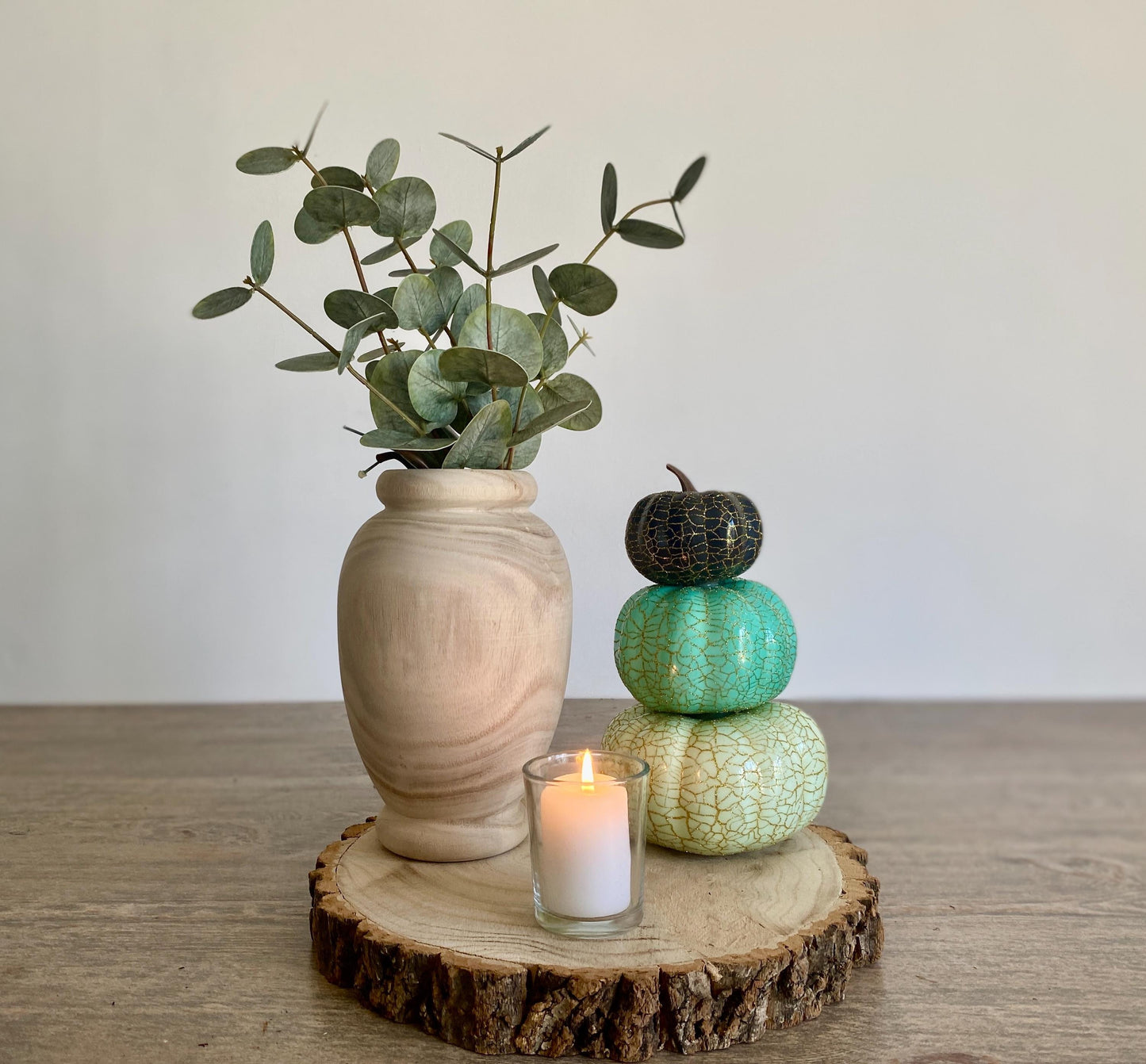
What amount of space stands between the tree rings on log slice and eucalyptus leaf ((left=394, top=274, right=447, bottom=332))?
34 cm

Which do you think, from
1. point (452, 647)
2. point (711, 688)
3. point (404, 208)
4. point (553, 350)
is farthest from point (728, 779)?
point (404, 208)

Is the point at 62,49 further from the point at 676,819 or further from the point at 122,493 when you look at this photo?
the point at 676,819

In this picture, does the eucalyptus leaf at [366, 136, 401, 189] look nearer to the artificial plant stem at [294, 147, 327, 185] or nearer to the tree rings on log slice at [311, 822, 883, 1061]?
the artificial plant stem at [294, 147, 327, 185]

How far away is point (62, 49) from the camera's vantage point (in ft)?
4.80

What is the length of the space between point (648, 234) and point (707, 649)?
0.25 metres

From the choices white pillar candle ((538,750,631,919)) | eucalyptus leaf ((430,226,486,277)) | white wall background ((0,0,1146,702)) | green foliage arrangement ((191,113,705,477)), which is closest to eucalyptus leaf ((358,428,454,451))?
green foliage arrangement ((191,113,705,477))

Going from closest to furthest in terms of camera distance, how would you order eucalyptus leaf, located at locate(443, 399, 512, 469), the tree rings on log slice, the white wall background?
1. the tree rings on log slice
2. eucalyptus leaf, located at locate(443, 399, 512, 469)
3. the white wall background

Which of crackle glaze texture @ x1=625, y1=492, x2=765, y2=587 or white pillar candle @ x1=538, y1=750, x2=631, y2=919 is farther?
crackle glaze texture @ x1=625, y1=492, x2=765, y2=587

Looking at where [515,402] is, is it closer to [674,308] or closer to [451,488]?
Result: [451,488]

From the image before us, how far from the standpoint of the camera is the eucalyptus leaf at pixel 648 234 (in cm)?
61

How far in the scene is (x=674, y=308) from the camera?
1482 millimetres

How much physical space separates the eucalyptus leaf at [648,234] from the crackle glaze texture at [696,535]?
0.50 feet

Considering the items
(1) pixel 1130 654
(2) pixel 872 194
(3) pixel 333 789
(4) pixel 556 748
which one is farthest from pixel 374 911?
(1) pixel 1130 654

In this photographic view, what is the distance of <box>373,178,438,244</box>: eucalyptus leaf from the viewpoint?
2.13 ft
